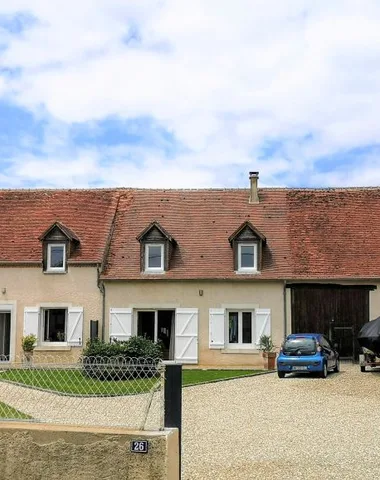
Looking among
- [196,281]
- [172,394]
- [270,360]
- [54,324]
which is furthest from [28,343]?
[172,394]

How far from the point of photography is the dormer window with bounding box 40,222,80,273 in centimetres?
2564

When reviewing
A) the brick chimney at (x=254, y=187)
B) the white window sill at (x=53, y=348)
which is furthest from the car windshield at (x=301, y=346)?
the brick chimney at (x=254, y=187)

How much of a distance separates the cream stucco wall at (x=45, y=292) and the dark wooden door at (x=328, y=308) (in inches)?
293

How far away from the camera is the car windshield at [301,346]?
64.0ft

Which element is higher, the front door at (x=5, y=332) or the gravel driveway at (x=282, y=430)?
the front door at (x=5, y=332)

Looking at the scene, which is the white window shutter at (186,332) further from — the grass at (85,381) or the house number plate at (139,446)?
the house number plate at (139,446)

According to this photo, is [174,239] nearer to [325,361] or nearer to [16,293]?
[16,293]

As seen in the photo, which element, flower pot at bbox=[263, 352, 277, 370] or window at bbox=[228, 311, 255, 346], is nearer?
flower pot at bbox=[263, 352, 277, 370]

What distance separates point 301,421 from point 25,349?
15279mm

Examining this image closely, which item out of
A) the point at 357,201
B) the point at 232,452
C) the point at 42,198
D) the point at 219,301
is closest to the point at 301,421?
the point at 232,452

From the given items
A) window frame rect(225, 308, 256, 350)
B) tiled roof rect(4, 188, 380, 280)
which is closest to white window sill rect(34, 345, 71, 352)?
tiled roof rect(4, 188, 380, 280)

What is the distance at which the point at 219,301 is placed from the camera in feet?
82.0

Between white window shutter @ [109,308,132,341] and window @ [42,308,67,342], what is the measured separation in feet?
6.21

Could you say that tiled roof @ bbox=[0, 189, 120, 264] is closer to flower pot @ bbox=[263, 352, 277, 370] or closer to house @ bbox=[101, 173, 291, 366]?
house @ bbox=[101, 173, 291, 366]
